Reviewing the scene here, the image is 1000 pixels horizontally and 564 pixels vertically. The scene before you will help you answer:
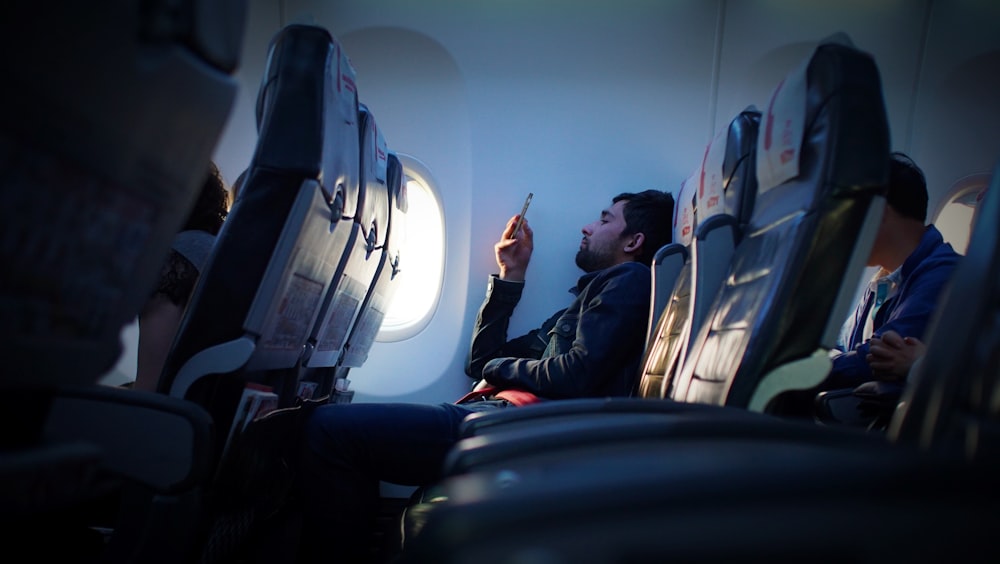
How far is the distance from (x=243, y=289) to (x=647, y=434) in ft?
3.46

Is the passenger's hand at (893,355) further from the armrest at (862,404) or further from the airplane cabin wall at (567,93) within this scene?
the airplane cabin wall at (567,93)

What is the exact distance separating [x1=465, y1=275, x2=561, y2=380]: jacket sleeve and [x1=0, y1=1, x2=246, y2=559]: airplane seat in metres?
2.68

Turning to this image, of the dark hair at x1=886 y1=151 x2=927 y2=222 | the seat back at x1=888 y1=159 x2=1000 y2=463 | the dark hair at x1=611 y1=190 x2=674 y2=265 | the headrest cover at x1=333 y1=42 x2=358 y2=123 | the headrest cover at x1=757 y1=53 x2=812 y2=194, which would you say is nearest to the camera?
the seat back at x1=888 y1=159 x2=1000 y2=463

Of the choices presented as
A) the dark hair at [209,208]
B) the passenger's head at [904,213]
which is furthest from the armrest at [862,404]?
the dark hair at [209,208]

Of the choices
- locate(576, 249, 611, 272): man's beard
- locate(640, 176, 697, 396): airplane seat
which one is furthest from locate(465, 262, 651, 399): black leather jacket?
locate(576, 249, 611, 272): man's beard

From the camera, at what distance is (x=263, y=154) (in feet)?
4.94

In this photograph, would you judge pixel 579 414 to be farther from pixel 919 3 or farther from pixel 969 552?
pixel 919 3

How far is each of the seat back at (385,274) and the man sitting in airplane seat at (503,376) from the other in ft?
1.58

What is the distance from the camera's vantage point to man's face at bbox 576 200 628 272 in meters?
3.27

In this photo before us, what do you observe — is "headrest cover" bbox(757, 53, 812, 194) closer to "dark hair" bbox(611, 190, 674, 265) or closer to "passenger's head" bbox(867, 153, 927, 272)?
"passenger's head" bbox(867, 153, 927, 272)

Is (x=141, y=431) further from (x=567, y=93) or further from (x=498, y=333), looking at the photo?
(x=567, y=93)

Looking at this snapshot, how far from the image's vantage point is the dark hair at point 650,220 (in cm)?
322

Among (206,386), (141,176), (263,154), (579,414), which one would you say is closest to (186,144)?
(141,176)

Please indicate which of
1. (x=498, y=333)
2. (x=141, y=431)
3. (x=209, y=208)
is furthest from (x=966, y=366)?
(x=498, y=333)
